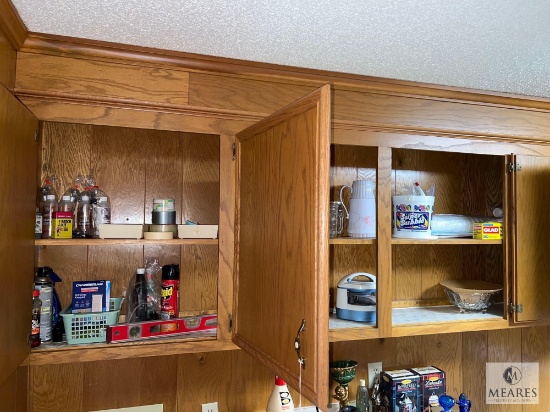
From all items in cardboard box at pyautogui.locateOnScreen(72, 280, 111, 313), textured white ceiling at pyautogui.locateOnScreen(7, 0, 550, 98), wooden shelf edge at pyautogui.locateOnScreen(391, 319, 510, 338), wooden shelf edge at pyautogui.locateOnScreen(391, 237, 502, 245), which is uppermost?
textured white ceiling at pyautogui.locateOnScreen(7, 0, 550, 98)

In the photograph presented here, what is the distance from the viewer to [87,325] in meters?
1.33

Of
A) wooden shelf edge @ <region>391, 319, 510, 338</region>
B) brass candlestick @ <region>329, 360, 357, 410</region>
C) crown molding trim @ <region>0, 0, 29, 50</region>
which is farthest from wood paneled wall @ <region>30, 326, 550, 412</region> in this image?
crown molding trim @ <region>0, 0, 29, 50</region>

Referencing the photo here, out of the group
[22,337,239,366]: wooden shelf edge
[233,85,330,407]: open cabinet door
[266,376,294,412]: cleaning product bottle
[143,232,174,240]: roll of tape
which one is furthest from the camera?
[266,376,294,412]: cleaning product bottle

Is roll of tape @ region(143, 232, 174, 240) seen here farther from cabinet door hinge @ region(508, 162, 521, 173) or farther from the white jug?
cabinet door hinge @ region(508, 162, 521, 173)

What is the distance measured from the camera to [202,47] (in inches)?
53.0

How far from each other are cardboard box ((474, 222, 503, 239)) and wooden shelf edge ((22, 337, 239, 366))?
106cm

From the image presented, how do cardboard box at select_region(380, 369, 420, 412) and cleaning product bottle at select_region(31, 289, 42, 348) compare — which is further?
cardboard box at select_region(380, 369, 420, 412)

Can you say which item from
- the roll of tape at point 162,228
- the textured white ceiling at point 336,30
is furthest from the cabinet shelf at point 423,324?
the textured white ceiling at point 336,30

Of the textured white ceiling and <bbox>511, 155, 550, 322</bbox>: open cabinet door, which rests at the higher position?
the textured white ceiling

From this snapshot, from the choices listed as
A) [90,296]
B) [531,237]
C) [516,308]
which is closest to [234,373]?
[90,296]

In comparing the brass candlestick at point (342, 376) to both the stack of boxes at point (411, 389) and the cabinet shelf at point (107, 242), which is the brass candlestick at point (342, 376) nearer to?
the stack of boxes at point (411, 389)

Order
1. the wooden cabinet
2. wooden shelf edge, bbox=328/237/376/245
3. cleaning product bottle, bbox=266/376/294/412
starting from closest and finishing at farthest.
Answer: the wooden cabinet
wooden shelf edge, bbox=328/237/376/245
cleaning product bottle, bbox=266/376/294/412

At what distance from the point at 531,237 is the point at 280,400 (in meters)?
1.17

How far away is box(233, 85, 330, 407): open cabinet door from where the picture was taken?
3.22 ft
